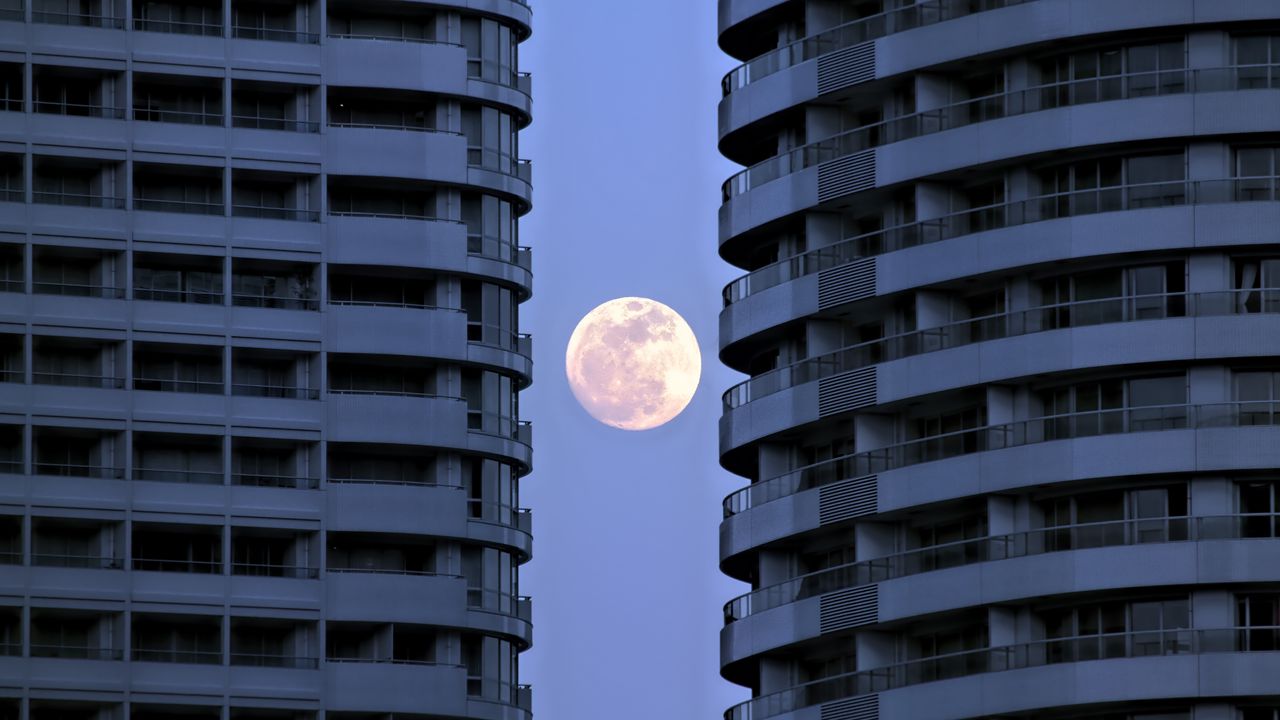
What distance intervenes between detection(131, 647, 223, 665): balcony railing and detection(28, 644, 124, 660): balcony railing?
47.3 inches

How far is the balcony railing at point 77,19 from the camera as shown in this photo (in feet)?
440

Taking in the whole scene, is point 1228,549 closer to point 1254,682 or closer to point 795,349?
point 1254,682

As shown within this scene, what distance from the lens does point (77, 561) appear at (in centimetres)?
13025

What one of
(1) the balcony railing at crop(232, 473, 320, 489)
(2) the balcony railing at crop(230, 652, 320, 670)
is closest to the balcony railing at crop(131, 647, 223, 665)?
(2) the balcony railing at crop(230, 652, 320, 670)

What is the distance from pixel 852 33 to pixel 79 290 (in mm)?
33347

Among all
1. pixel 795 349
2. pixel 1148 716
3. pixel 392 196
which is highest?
pixel 392 196

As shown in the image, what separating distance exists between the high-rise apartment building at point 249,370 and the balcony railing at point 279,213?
0.12 metres

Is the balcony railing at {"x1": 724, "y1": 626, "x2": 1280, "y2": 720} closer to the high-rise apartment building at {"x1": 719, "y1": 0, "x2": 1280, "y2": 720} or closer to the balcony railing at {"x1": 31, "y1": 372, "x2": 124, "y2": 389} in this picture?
the high-rise apartment building at {"x1": 719, "y1": 0, "x2": 1280, "y2": 720}

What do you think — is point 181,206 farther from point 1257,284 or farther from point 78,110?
point 1257,284

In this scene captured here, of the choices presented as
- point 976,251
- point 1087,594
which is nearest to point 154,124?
point 976,251

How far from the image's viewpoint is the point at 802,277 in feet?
Answer: 411

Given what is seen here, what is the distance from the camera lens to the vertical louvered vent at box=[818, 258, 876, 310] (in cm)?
12112

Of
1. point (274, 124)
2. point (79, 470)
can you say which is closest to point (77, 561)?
point (79, 470)

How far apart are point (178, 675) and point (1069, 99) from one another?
42211 millimetres
